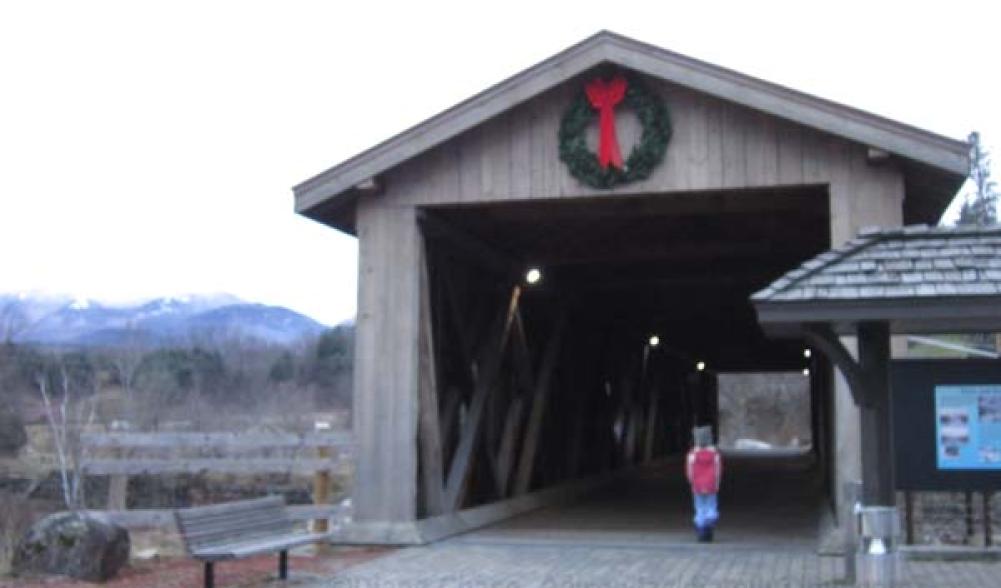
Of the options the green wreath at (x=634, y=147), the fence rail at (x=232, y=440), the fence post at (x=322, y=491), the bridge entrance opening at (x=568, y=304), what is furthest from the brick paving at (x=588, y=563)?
the green wreath at (x=634, y=147)

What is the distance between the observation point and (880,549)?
832 cm

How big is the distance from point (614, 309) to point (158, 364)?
22.2 m

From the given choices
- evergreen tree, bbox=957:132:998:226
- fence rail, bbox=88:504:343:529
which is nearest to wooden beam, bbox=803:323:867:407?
fence rail, bbox=88:504:343:529

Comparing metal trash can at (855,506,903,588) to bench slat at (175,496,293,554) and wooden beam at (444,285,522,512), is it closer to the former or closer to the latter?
bench slat at (175,496,293,554)

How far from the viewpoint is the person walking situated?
1337 centimetres

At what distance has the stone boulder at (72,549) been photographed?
10.8 m

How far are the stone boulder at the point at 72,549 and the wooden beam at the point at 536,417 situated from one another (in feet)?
25.0

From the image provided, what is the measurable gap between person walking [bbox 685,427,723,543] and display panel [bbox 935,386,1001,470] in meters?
4.64

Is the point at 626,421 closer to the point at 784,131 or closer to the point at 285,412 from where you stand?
the point at 784,131

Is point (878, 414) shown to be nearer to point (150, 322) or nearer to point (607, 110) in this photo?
point (607, 110)

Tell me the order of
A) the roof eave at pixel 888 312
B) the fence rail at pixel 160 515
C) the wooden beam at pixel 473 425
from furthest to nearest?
1. the wooden beam at pixel 473 425
2. the fence rail at pixel 160 515
3. the roof eave at pixel 888 312

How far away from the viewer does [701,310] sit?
23.8 m

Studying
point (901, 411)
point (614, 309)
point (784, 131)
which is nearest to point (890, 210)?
point (784, 131)

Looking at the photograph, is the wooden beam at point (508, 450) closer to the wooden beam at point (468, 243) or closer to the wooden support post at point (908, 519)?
the wooden beam at point (468, 243)
